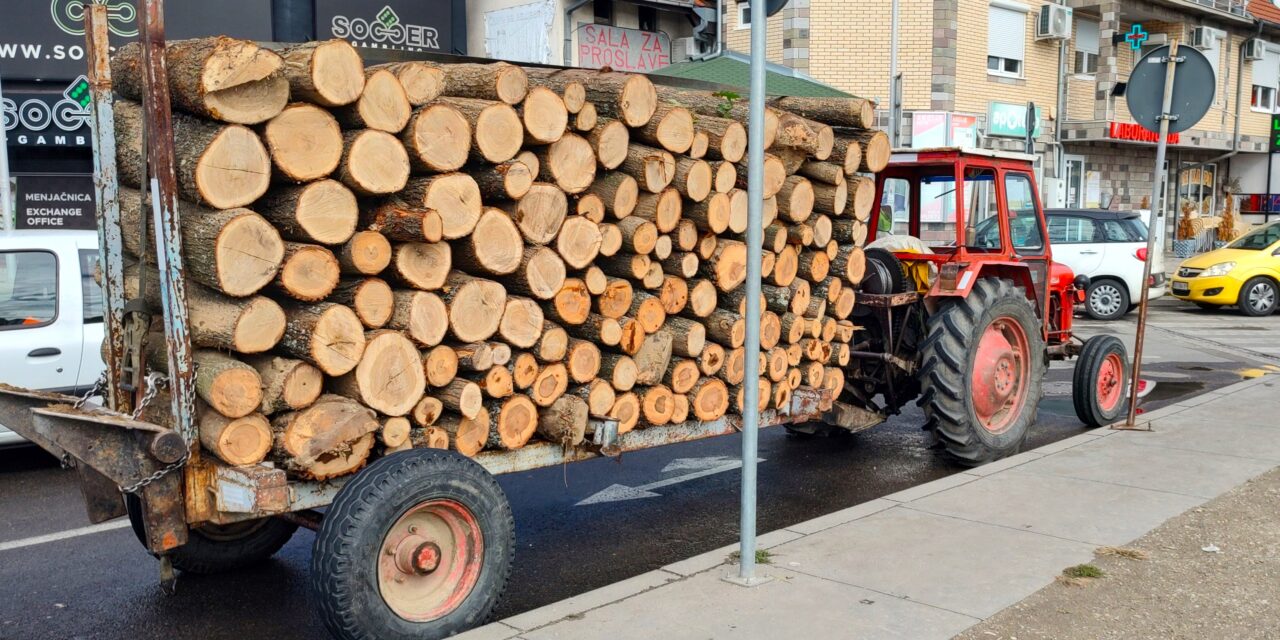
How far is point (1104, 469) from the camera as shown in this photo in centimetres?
731

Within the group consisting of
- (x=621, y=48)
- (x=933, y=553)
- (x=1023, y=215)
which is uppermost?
(x=621, y=48)

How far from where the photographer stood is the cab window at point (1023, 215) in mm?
8227

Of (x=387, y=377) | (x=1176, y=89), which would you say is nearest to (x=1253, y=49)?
(x=1176, y=89)

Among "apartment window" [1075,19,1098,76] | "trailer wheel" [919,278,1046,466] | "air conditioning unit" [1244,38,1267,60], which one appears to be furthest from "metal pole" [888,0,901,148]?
"air conditioning unit" [1244,38,1267,60]

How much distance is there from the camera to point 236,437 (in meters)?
4.17

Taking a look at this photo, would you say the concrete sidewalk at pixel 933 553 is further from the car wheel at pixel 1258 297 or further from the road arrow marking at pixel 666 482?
the car wheel at pixel 1258 297

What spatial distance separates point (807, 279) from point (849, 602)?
2420 millimetres

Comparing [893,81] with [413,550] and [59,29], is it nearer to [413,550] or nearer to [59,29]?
[59,29]

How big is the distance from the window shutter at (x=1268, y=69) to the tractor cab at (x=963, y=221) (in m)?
30.8

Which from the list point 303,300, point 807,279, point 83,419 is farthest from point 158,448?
point 807,279

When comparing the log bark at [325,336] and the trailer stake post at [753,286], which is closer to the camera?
the log bark at [325,336]

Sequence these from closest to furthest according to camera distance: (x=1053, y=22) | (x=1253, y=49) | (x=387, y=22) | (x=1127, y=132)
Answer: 1. (x=387, y=22)
2. (x=1053, y=22)
3. (x=1127, y=132)
4. (x=1253, y=49)

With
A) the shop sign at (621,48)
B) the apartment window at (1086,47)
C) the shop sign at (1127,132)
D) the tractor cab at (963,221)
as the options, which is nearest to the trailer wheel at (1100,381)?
the tractor cab at (963,221)

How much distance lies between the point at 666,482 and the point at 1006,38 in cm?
2061
